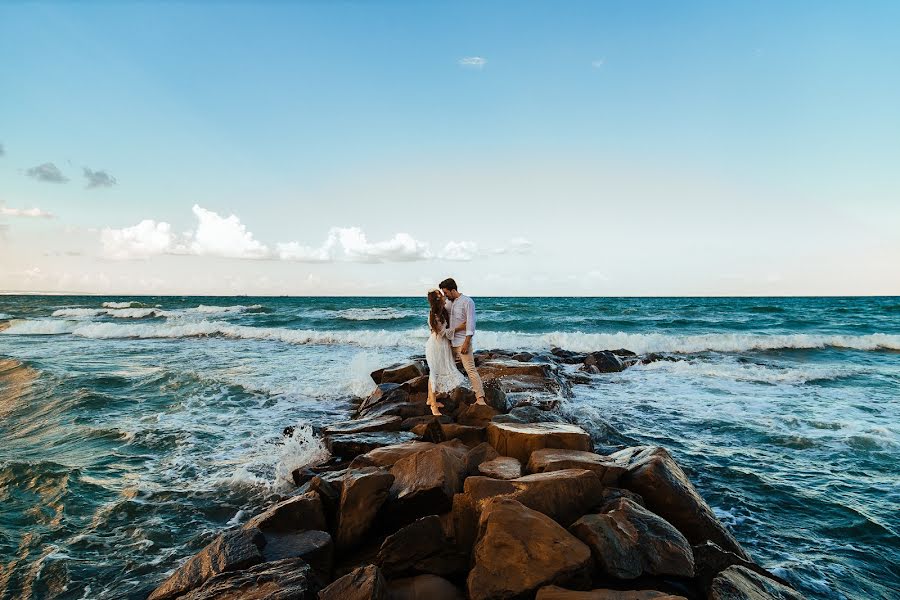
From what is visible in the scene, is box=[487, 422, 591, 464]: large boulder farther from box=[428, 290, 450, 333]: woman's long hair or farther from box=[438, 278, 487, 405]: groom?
box=[428, 290, 450, 333]: woman's long hair

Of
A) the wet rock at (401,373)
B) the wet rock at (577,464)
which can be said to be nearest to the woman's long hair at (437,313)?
the wet rock at (577,464)

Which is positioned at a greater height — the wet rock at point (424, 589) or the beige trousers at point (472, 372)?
the beige trousers at point (472, 372)

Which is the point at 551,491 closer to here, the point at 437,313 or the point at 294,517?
the point at 294,517

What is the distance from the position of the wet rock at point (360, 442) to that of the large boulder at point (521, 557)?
3.00 metres

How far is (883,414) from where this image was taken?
30.6 ft

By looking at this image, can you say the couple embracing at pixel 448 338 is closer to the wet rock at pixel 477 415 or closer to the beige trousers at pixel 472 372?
the beige trousers at pixel 472 372

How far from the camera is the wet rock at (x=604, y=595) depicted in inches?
111

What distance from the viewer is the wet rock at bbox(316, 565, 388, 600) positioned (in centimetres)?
291

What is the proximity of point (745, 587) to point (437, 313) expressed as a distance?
15.8 feet

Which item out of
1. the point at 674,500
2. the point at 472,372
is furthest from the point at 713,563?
the point at 472,372

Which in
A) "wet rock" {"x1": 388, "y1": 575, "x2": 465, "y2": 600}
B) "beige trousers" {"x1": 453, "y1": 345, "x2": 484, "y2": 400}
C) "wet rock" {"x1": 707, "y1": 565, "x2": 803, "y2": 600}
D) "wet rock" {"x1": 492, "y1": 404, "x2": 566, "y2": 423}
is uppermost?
"beige trousers" {"x1": 453, "y1": 345, "x2": 484, "y2": 400}

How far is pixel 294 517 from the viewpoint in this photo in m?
4.20

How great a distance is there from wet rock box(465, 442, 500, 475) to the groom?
1.59 meters

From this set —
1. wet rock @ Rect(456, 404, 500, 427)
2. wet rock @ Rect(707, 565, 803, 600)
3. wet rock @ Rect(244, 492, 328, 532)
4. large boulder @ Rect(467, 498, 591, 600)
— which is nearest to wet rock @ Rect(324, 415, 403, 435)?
wet rock @ Rect(456, 404, 500, 427)
